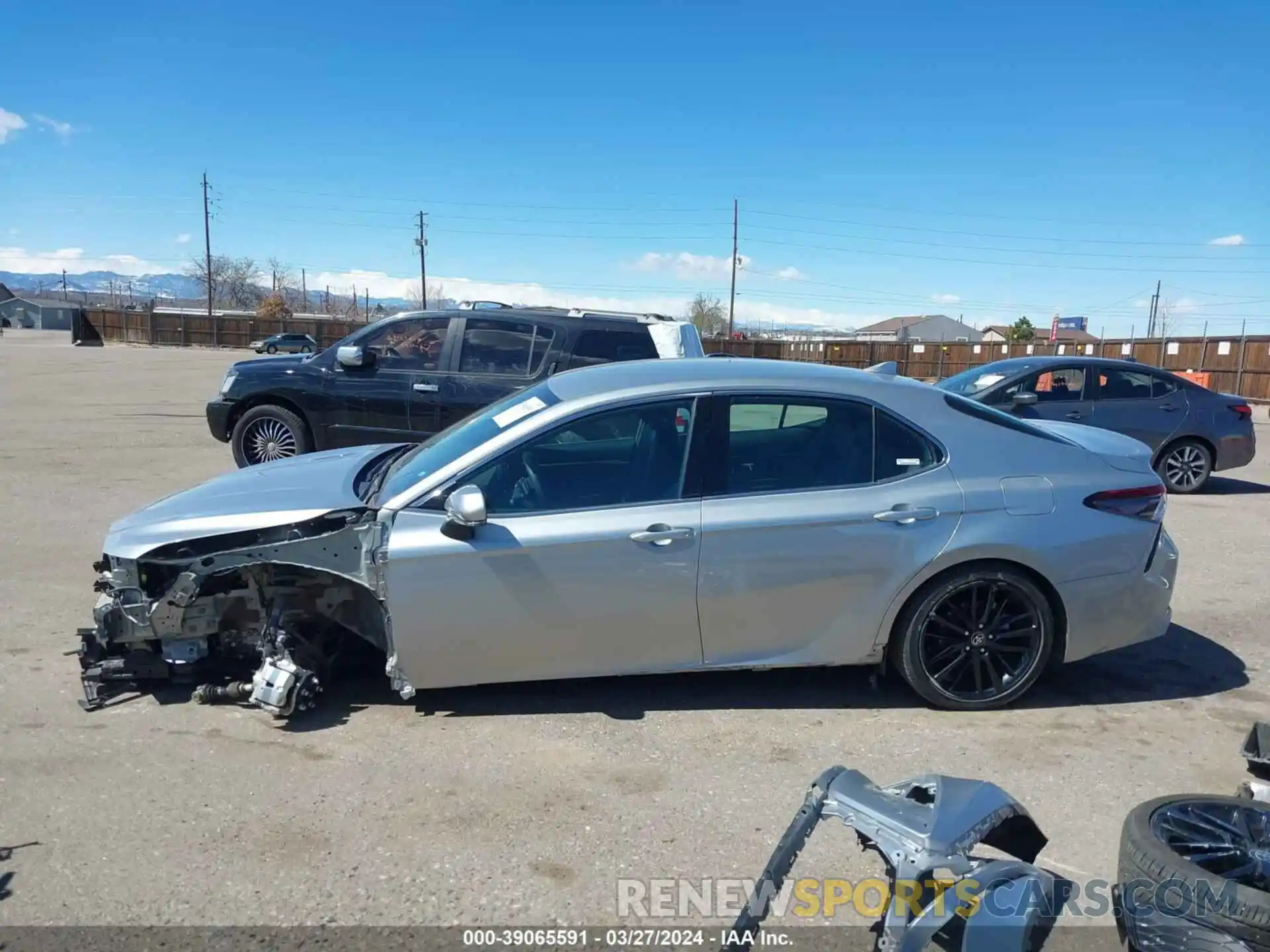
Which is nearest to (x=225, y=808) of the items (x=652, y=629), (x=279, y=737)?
(x=279, y=737)

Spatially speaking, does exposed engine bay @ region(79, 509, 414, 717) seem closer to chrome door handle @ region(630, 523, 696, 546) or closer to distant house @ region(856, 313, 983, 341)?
chrome door handle @ region(630, 523, 696, 546)

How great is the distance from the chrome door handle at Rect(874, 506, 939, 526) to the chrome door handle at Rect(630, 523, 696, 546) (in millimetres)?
869

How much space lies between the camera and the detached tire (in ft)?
7.68

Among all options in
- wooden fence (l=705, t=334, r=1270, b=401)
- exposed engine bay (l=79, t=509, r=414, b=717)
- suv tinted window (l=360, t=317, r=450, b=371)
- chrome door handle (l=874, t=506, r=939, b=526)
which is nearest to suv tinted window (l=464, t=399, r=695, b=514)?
exposed engine bay (l=79, t=509, r=414, b=717)

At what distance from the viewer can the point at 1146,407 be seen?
10.9 meters

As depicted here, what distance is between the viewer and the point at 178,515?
4082mm

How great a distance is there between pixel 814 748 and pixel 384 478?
235 cm

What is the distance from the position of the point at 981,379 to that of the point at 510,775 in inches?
354

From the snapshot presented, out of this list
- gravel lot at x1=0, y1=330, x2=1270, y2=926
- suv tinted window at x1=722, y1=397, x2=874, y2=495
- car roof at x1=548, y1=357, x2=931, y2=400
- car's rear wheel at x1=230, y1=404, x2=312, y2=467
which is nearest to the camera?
gravel lot at x1=0, y1=330, x2=1270, y2=926

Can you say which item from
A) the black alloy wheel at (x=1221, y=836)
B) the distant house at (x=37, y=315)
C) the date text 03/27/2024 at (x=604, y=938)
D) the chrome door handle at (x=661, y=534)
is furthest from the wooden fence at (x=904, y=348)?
the distant house at (x=37, y=315)

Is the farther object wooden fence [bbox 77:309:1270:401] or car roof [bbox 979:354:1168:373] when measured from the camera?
wooden fence [bbox 77:309:1270:401]

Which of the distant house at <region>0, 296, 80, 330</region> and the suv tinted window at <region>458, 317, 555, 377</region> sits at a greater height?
the distant house at <region>0, 296, 80, 330</region>

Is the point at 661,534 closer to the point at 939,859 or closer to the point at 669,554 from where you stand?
the point at 669,554

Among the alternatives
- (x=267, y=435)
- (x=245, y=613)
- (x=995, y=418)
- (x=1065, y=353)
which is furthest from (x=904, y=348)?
(x=245, y=613)
